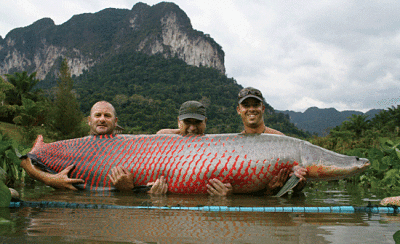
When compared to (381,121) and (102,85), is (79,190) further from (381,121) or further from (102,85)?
(102,85)

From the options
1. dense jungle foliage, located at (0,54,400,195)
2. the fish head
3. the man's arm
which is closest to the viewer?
the fish head

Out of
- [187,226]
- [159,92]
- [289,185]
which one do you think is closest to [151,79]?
[159,92]

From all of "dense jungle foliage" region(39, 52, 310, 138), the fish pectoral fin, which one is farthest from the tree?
"dense jungle foliage" region(39, 52, 310, 138)

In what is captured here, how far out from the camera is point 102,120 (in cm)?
460

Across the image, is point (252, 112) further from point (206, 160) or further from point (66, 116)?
point (66, 116)

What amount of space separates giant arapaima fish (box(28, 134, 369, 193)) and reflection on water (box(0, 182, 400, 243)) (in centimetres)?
132

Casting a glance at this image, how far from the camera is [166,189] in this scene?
398 centimetres

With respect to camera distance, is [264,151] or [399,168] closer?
[264,151]

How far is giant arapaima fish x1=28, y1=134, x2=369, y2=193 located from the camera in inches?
153

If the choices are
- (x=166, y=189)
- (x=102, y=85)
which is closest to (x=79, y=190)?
(x=166, y=189)

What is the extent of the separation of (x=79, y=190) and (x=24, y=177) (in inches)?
90.7

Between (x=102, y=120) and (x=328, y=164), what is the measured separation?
3.32m

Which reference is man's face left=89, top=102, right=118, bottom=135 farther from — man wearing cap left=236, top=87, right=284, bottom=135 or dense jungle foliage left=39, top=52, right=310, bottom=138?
dense jungle foliage left=39, top=52, right=310, bottom=138

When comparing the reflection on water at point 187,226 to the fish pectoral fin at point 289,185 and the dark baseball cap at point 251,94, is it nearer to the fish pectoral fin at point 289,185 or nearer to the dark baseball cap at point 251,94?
the fish pectoral fin at point 289,185
